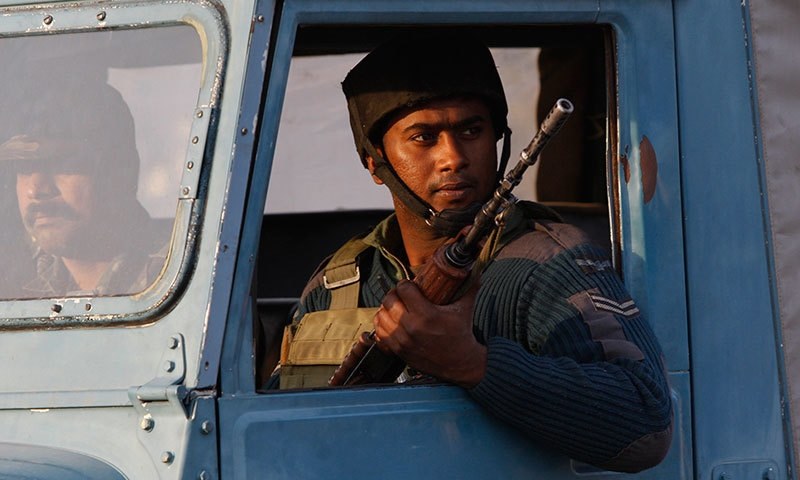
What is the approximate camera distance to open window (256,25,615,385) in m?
3.42

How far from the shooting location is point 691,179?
7.40 feet

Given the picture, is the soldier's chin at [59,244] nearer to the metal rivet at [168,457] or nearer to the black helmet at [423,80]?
the metal rivet at [168,457]

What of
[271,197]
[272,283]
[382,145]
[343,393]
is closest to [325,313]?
[382,145]

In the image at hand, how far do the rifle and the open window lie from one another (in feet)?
2.95

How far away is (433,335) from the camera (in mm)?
2010

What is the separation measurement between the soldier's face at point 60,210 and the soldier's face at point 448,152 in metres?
0.79

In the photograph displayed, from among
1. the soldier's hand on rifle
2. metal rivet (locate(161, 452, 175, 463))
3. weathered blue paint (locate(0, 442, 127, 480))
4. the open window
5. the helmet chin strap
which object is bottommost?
weathered blue paint (locate(0, 442, 127, 480))

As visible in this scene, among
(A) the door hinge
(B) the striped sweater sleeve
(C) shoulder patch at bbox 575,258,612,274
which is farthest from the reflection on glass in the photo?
(C) shoulder patch at bbox 575,258,612,274

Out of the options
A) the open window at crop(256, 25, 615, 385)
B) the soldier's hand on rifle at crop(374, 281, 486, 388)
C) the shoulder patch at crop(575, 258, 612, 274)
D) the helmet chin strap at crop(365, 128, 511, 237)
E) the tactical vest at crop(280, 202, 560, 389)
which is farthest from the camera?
the open window at crop(256, 25, 615, 385)

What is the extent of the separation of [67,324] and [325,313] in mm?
714

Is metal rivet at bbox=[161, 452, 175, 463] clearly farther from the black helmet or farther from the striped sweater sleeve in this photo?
the black helmet

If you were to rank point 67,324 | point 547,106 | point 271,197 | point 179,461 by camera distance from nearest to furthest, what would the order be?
point 179,461 → point 67,324 → point 547,106 → point 271,197

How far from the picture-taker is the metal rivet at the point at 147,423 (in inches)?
76.4

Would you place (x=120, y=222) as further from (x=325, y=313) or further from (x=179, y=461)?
(x=325, y=313)
